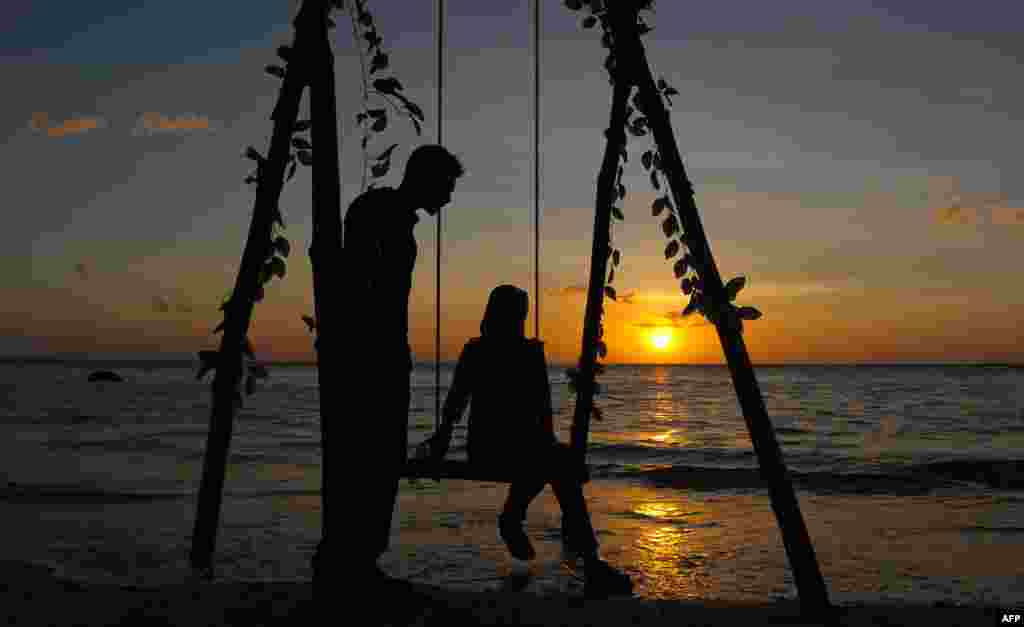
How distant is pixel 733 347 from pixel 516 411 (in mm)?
1263

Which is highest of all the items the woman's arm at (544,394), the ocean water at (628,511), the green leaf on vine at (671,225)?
the green leaf on vine at (671,225)

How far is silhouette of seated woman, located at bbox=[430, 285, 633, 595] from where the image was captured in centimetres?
463

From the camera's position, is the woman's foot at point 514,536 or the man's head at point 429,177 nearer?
the man's head at point 429,177

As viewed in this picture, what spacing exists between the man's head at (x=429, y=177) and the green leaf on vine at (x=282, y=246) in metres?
0.99

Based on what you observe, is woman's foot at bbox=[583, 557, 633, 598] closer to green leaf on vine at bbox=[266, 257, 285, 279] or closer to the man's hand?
the man's hand

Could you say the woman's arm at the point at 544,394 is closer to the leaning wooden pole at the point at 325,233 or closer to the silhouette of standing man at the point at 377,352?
the silhouette of standing man at the point at 377,352

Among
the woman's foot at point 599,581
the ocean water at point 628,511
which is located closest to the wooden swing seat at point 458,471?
the woman's foot at point 599,581

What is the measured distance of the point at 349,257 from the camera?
11.8 ft

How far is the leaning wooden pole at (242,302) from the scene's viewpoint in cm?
413

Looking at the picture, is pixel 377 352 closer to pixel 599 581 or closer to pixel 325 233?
pixel 325 233

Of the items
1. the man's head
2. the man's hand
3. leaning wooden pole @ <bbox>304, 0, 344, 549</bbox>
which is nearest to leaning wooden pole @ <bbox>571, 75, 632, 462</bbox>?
the man's hand

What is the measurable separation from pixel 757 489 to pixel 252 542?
8218 mm

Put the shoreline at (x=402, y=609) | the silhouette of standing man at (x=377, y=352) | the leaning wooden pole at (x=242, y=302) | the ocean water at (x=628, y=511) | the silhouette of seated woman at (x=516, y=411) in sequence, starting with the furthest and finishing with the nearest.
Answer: the ocean water at (x=628, y=511)
the silhouette of seated woman at (x=516, y=411)
the leaning wooden pole at (x=242, y=302)
the shoreline at (x=402, y=609)
the silhouette of standing man at (x=377, y=352)

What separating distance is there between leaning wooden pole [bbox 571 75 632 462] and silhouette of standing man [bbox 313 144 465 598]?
4.99 feet
